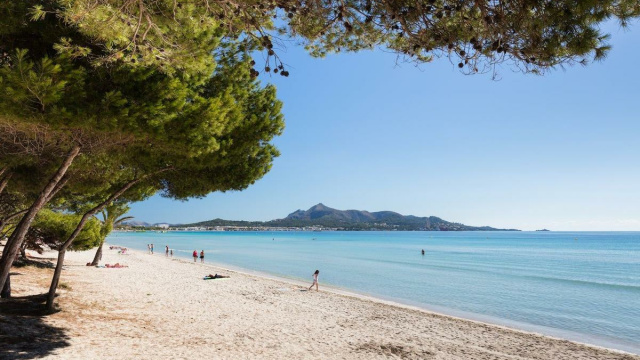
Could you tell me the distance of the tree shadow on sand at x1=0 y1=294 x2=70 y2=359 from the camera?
626 centimetres

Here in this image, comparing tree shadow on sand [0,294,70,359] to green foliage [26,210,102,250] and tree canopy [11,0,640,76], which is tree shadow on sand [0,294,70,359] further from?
green foliage [26,210,102,250]

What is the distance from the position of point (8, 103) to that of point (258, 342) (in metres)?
6.50

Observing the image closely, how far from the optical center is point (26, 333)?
7.22 metres

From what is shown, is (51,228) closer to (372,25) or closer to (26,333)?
(26,333)

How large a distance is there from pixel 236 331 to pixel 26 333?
4238mm

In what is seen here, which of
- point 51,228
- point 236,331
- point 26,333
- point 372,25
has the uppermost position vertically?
point 372,25

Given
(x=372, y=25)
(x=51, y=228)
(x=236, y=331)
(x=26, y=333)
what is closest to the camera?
(x=372, y=25)

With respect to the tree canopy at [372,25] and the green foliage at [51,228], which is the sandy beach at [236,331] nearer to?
the green foliage at [51,228]

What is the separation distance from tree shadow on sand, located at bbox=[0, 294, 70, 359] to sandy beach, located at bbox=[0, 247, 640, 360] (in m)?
0.02

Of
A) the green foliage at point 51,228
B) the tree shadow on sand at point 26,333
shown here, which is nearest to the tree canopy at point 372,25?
the tree shadow on sand at point 26,333

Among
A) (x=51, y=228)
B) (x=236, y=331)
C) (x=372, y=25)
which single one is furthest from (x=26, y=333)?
(x=51, y=228)

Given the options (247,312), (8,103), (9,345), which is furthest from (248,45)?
(247,312)

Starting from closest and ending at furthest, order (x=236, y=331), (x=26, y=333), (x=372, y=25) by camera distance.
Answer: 1. (x=372, y=25)
2. (x=26, y=333)
3. (x=236, y=331)

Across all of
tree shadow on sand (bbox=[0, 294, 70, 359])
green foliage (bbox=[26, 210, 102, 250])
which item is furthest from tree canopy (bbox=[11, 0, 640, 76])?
green foliage (bbox=[26, 210, 102, 250])
